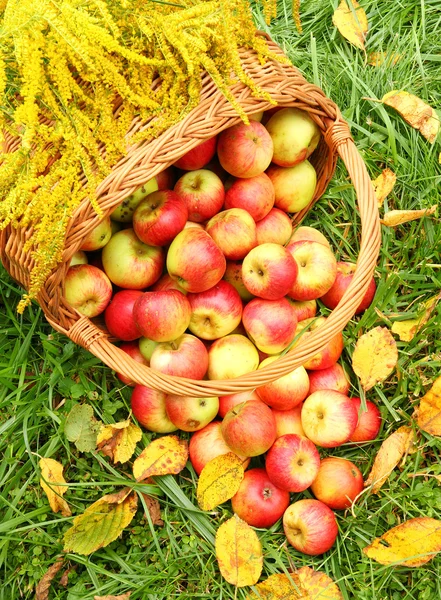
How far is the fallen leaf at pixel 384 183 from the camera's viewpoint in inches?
87.7

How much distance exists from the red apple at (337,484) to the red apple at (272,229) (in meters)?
0.80

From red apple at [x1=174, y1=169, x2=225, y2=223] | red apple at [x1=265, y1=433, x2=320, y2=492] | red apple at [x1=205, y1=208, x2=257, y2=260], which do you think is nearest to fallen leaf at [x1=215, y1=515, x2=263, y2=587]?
red apple at [x1=265, y1=433, x2=320, y2=492]

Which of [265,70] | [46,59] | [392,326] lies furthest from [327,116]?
[46,59]

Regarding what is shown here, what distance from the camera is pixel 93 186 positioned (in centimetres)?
146

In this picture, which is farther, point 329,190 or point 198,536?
point 329,190

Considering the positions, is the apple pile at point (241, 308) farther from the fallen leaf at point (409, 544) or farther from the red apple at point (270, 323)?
the fallen leaf at point (409, 544)

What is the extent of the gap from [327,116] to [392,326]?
785 millimetres

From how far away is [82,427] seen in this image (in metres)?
1.93

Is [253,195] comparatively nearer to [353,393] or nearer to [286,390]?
[286,390]

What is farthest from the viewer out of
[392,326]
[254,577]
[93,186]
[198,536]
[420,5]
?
[420,5]

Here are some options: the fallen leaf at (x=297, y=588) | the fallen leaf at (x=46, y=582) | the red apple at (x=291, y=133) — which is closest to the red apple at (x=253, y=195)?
the red apple at (x=291, y=133)

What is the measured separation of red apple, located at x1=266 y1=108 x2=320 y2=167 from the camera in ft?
6.44

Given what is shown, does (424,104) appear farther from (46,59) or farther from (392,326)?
(46,59)

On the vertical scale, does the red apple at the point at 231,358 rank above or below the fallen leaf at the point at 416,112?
below
